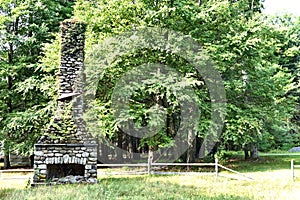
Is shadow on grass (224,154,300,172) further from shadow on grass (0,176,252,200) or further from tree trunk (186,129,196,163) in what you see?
shadow on grass (0,176,252,200)

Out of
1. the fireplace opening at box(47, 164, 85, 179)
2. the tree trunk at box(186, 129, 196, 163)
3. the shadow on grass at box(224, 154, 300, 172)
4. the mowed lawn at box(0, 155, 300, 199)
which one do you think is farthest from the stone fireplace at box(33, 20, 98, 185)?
the shadow on grass at box(224, 154, 300, 172)

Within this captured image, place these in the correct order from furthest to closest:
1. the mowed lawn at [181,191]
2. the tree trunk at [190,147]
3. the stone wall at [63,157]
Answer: the tree trunk at [190,147] → the stone wall at [63,157] → the mowed lawn at [181,191]

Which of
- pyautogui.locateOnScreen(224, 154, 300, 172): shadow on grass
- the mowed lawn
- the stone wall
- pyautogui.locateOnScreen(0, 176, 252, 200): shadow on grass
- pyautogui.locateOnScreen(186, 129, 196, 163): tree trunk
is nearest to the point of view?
pyautogui.locateOnScreen(0, 176, 252, 200): shadow on grass

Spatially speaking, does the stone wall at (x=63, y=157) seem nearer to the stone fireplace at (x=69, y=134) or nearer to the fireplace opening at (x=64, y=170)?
the stone fireplace at (x=69, y=134)

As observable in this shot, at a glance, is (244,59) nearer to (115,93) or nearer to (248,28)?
(248,28)

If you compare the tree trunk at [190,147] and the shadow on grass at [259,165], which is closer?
the tree trunk at [190,147]

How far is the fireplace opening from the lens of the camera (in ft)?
33.9

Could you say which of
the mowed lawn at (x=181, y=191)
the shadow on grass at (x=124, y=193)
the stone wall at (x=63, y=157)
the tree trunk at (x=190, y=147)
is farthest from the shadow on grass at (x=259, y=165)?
the stone wall at (x=63, y=157)

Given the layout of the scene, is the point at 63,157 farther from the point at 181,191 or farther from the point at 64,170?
the point at 181,191

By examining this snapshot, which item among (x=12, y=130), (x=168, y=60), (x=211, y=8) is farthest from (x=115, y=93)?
(x=12, y=130)

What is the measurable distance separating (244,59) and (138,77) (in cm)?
464

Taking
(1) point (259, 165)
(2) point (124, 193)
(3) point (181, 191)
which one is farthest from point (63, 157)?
(1) point (259, 165)

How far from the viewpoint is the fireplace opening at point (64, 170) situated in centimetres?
1032

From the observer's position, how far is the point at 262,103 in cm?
1475
